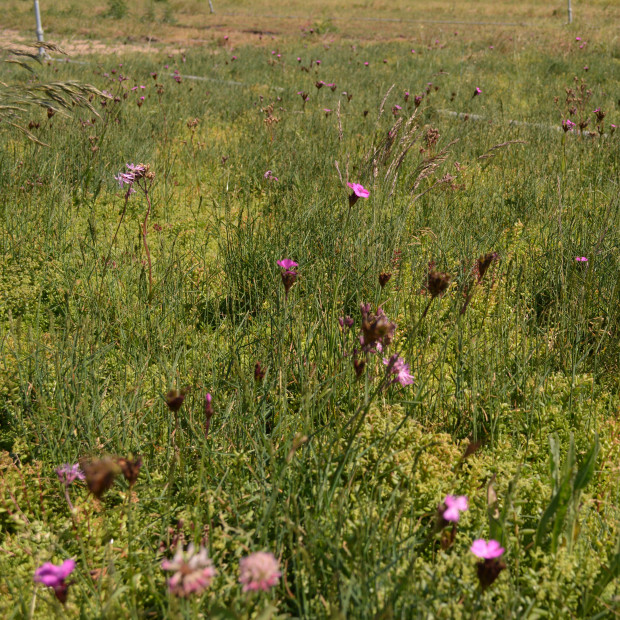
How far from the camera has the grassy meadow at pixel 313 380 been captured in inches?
51.0

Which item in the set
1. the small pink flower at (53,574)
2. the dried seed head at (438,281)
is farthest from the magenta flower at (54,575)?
the dried seed head at (438,281)

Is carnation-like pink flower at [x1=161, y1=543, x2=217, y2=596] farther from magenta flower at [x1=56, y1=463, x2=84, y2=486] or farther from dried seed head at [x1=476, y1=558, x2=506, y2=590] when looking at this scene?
magenta flower at [x1=56, y1=463, x2=84, y2=486]

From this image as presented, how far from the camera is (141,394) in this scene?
79.5 inches

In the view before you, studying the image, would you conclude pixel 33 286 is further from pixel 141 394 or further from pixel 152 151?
pixel 152 151

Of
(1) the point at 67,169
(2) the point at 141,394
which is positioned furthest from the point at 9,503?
(1) the point at 67,169

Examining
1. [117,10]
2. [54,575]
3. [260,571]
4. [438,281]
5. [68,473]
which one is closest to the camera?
[260,571]

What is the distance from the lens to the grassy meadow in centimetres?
130

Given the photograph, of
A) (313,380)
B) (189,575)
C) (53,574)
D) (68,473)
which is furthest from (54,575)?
(313,380)

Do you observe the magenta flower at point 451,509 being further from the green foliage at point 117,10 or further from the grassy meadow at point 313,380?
the green foliage at point 117,10

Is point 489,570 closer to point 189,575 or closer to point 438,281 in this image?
point 189,575

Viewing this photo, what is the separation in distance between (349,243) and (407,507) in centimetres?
146

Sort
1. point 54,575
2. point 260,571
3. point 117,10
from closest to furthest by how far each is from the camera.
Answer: point 260,571, point 54,575, point 117,10

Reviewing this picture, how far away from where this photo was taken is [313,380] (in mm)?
1876

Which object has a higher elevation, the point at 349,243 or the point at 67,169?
the point at 67,169
